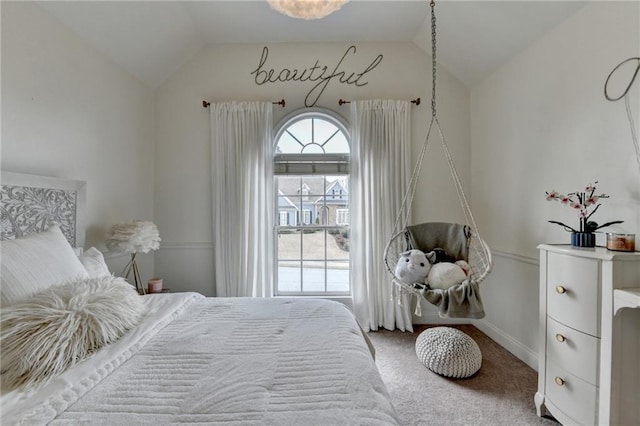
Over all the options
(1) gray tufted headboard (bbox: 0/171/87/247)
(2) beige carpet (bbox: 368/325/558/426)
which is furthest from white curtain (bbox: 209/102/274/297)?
(2) beige carpet (bbox: 368/325/558/426)

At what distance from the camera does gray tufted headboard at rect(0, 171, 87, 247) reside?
1.47 m

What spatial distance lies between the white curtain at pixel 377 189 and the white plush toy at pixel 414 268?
567 mm

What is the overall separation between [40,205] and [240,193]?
142 centimetres

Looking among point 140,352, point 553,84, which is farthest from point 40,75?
point 553,84

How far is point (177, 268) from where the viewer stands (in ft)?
9.43

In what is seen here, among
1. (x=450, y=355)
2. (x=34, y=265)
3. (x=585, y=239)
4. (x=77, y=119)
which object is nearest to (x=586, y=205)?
(x=585, y=239)

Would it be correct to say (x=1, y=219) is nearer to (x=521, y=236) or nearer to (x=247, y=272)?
(x=247, y=272)

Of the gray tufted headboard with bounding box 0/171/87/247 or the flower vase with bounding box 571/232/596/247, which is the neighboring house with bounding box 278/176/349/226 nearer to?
the gray tufted headboard with bounding box 0/171/87/247

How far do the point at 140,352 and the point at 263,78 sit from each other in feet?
8.69

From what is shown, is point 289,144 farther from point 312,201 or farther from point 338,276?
point 338,276

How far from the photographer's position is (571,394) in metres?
1.41

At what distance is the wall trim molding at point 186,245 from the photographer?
113 inches

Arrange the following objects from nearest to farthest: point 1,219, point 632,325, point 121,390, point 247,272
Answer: point 121,390 → point 632,325 → point 1,219 → point 247,272

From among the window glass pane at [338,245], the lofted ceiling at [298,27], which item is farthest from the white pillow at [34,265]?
the window glass pane at [338,245]
